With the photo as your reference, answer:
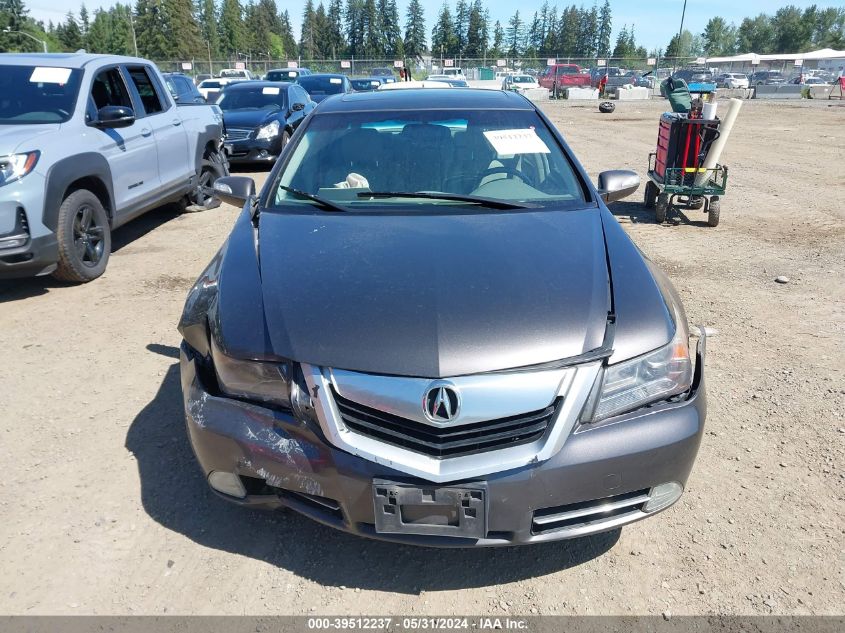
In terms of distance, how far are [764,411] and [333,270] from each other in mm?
2558

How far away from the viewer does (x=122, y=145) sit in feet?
20.3

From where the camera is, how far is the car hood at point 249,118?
11.6 meters

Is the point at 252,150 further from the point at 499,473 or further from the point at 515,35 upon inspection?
the point at 515,35

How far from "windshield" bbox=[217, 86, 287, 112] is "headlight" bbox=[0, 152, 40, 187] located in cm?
810

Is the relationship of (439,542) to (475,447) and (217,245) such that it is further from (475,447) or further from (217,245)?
(217,245)

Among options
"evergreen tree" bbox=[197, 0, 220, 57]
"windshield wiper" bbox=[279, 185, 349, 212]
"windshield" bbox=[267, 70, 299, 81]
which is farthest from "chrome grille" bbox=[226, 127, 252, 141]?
"evergreen tree" bbox=[197, 0, 220, 57]

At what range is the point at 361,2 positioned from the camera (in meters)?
125

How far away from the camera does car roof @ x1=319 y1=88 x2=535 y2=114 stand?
3.84 m

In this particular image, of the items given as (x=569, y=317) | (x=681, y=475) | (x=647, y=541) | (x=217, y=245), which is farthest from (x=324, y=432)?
(x=217, y=245)

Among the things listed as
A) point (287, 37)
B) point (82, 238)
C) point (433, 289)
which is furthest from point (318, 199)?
point (287, 37)

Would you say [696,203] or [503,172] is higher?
[503,172]

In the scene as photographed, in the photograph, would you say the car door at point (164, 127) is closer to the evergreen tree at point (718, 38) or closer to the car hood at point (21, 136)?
the car hood at point (21, 136)

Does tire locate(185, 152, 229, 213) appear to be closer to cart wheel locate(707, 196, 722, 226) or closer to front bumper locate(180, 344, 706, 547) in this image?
cart wheel locate(707, 196, 722, 226)

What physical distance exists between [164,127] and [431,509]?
6.40 m
